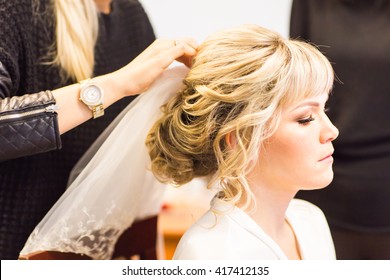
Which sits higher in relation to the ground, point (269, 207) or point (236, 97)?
point (236, 97)

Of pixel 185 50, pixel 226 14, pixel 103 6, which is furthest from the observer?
pixel 226 14

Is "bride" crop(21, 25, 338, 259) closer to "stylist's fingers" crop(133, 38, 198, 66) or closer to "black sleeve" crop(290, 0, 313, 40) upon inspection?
"stylist's fingers" crop(133, 38, 198, 66)

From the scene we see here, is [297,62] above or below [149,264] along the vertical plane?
above

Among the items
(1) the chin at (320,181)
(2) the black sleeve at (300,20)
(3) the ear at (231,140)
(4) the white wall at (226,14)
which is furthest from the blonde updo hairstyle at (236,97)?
(4) the white wall at (226,14)

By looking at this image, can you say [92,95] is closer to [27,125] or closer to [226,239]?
[27,125]

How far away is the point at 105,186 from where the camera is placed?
1394mm

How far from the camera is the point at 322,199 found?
1634 mm

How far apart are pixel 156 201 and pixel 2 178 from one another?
1.45ft

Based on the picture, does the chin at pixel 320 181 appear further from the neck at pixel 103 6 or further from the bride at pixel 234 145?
the neck at pixel 103 6

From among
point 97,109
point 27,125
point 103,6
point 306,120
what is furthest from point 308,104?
point 103,6

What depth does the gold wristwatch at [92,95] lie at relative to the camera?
1.21m

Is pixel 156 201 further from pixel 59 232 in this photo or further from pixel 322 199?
pixel 322 199

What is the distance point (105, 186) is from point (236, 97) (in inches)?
17.2

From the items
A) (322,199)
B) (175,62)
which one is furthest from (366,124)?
(175,62)
